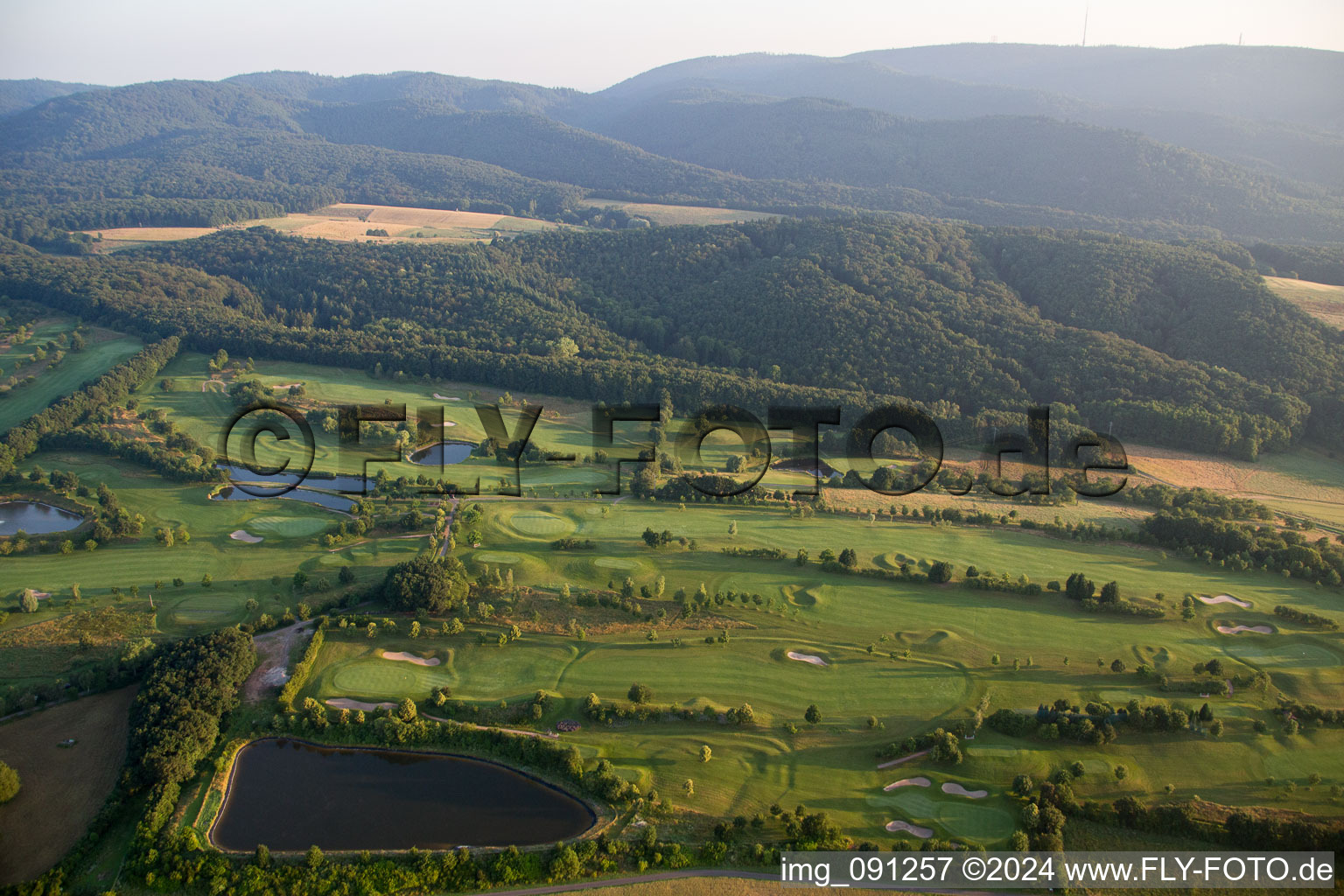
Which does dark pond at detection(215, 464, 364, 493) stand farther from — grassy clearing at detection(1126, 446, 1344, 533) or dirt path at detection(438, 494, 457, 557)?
grassy clearing at detection(1126, 446, 1344, 533)

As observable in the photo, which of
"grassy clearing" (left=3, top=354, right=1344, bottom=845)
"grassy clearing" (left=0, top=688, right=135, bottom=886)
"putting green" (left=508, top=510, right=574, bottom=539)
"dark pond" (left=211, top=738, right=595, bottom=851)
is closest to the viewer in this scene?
"grassy clearing" (left=0, top=688, right=135, bottom=886)

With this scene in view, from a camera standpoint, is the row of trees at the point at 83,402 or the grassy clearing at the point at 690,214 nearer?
the row of trees at the point at 83,402

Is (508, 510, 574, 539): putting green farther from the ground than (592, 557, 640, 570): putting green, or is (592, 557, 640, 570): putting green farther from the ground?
(508, 510, 574, 539): putting green

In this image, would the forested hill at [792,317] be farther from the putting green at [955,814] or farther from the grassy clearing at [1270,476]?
the putting green at [955,814]

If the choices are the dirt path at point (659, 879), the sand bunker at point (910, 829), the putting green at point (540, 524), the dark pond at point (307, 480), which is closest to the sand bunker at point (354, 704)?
the dirt path at point (659, 879)

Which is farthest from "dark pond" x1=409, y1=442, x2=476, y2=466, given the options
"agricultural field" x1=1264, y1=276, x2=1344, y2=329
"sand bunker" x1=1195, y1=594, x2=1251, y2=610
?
"agricultural field" x1=1264, y1=276, x2=1344, y2=329

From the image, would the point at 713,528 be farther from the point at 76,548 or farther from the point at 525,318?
the point at 525,318

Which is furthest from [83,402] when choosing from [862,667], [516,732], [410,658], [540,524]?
[862,667]
